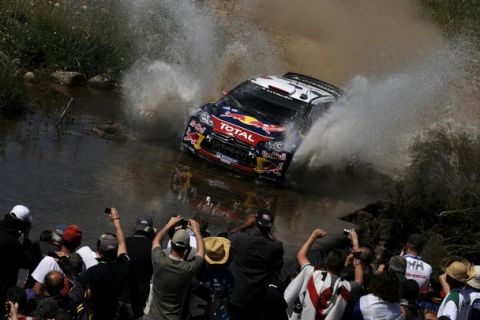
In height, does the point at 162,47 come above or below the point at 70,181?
above

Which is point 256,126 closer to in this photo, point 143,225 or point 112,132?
point 112,132

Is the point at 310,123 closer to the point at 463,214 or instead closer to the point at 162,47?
the point at 463,214

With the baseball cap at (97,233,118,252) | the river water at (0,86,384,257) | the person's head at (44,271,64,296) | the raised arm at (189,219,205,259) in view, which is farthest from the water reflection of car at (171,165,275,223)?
the person's head at (44,271,64,296)

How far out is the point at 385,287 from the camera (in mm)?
7531

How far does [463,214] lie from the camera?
1294 centimetres

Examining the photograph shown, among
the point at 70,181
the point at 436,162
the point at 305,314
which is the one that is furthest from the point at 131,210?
the point at 305,314

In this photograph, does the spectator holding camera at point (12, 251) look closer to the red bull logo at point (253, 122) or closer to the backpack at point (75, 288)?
the backpack at point (75, 288)

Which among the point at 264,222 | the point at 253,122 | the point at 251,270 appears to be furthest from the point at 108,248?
the point at 253,122

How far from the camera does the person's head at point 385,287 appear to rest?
7.53 m

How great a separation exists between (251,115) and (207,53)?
8.63 metres

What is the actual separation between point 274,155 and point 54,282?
9.20 m

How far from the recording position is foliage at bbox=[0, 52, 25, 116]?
17.0 meters

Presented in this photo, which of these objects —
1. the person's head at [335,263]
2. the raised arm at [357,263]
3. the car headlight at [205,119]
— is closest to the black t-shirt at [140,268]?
the person's head at [335,263]

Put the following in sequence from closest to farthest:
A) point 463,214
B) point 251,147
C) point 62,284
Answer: point 62,284 < point 463,214 < point 251,147
